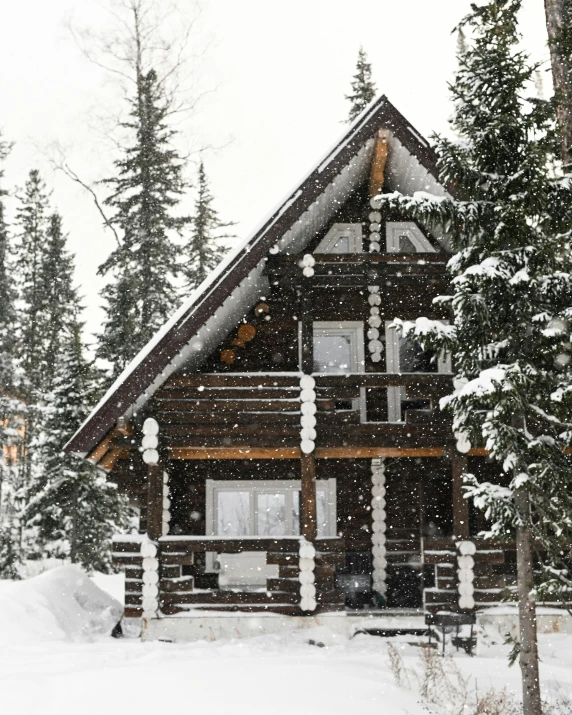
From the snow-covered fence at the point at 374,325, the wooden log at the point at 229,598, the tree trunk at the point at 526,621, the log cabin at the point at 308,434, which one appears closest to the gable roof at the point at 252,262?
the log cabin at the point at 308,434

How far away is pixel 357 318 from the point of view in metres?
14.2

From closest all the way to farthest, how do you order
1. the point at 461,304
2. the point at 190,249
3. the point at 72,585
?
the point at 461,304
the point at 72,585
the point at 190,249

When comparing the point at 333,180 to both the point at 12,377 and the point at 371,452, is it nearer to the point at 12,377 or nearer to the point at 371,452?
the point at 371,452

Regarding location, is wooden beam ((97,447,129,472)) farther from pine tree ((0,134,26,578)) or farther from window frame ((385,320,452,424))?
pine tree ((0,134,26,578))

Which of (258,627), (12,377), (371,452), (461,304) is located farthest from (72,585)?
(12,377)

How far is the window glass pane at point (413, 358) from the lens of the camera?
1425 cm

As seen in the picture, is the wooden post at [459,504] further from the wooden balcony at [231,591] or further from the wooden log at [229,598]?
the wooden log at [229,598]

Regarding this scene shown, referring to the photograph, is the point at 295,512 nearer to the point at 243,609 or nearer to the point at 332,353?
the point at 243,609

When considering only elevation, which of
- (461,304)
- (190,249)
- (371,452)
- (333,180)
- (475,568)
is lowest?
(475,568)

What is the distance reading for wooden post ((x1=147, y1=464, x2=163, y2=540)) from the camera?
11555 millimetres

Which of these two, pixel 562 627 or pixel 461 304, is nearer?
pixel 461 304

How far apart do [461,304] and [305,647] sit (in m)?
5.70

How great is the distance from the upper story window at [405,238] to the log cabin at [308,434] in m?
0.04

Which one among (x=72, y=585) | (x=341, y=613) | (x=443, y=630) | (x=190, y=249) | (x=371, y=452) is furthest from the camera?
(x=190, y=249)
